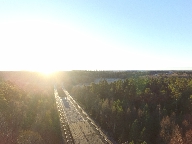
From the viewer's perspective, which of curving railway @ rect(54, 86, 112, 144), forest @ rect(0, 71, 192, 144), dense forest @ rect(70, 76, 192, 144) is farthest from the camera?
dense forest @ rect(70, 76, 192, 144)

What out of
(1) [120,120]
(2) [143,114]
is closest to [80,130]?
(1) [120,120]

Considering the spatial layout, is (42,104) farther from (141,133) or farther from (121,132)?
(141,133)

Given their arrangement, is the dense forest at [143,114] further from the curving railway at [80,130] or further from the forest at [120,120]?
the curving railway at [80,130]

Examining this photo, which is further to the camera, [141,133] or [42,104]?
[42,104]

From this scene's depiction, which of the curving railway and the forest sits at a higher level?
the forest

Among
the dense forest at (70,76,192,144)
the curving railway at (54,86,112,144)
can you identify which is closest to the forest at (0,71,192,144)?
the dense forest at (70,76,192,144)

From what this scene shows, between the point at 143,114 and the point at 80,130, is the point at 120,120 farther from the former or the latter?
the point at 80,130

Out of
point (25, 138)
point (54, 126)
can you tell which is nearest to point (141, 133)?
point (54, 126)

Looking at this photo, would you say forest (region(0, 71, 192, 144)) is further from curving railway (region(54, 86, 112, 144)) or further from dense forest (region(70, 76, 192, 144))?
curving railway (region(54, 86, 112, 144))
